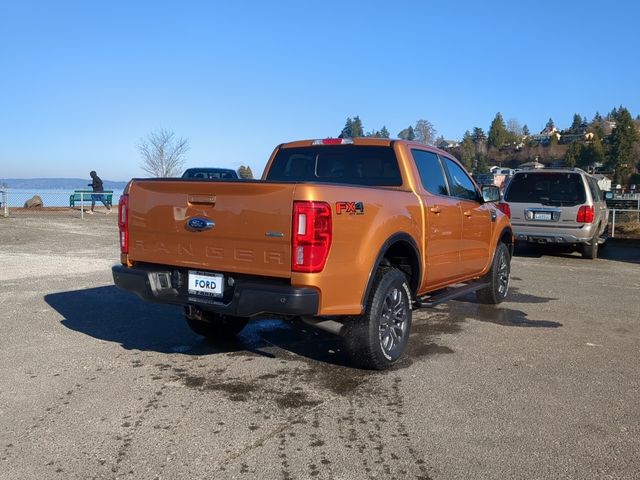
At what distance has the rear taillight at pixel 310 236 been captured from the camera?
397 centimetres

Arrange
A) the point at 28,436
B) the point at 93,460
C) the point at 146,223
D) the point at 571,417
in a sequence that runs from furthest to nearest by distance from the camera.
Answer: the point at 146,223
the point at 571,417
the point at 28,436
the point at 93,460

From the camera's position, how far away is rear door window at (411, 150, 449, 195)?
5.77 metres

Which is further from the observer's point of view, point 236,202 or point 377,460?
point 236,202

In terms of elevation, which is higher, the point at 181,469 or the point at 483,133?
the point at 483,133

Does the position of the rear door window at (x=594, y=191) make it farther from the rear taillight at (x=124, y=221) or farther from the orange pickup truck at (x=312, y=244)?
the rear taillight at (x=124, y=221)

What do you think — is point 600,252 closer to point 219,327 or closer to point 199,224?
point 219,327

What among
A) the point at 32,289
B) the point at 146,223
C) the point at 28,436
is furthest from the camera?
the point at 32,289

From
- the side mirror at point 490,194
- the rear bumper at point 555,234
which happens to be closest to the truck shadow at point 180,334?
the side mirror at point 490,194

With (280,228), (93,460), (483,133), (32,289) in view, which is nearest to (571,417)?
(280,228)

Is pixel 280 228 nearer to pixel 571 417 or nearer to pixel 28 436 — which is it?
pixel 28 436

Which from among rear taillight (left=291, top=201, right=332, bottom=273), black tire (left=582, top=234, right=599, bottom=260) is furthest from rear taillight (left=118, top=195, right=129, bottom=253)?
black tire (left=582, top=234, right=599, bottom=260)

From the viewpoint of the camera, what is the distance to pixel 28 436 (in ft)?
11.6

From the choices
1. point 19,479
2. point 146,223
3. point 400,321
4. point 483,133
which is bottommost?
point 19,479

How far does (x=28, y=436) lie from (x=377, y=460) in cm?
208
